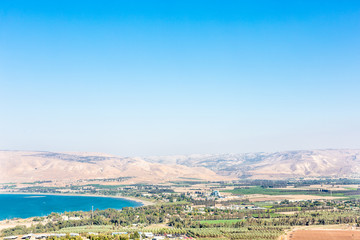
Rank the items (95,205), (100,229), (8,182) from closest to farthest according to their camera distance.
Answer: (100,229) < (95,205) < (8,182)

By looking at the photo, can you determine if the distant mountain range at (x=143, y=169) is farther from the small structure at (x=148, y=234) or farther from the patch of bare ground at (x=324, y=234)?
the patch of bare ground at (x=324, y=234)

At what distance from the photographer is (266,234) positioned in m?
41.1

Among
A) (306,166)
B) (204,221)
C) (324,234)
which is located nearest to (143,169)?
(306,166)

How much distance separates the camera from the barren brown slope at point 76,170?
138625 millimetres

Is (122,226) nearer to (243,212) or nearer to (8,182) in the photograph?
(243,212)

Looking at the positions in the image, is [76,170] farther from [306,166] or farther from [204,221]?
[204,221]

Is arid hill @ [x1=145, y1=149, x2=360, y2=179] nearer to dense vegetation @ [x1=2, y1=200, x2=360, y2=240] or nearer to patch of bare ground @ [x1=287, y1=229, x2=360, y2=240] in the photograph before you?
dense vegetation @ [x1=2, y1=200, x2=360, y2=240]

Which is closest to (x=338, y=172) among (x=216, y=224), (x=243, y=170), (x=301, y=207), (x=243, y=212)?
(x=243, y=170)

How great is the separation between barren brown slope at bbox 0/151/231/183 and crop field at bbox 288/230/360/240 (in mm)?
93299

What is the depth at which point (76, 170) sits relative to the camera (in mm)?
150000

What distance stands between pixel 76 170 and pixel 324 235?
12275cm

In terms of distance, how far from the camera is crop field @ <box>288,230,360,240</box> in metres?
39.9

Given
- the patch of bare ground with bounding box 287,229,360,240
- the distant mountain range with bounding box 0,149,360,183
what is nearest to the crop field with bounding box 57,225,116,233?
the patch of bare ground with bounding box 287,229,360,240

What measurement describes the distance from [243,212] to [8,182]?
9416 centimetres
